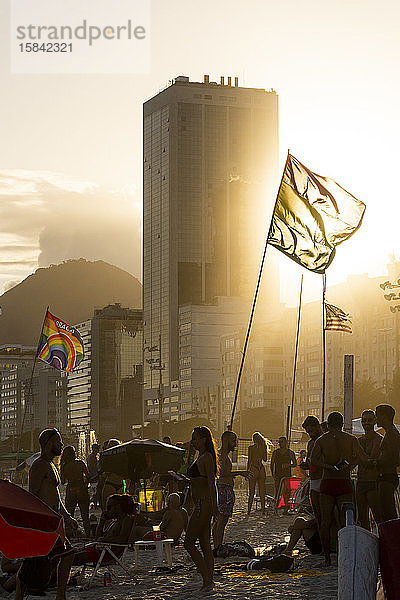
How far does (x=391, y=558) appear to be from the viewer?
25.2 ft

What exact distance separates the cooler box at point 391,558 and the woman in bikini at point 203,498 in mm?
3948

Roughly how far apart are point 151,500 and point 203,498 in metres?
7.96

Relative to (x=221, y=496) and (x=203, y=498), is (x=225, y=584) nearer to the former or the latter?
(x=203, y=498)

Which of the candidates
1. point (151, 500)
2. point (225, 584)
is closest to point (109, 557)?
point (225, 584)

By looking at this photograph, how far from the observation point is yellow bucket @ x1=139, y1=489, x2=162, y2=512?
19.2 metres

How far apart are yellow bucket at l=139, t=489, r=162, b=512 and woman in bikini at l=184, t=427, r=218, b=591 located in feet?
25.0

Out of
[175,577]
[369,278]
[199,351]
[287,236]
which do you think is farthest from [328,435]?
[199,351]

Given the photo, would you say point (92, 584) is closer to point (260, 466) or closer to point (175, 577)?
point (175, 577)

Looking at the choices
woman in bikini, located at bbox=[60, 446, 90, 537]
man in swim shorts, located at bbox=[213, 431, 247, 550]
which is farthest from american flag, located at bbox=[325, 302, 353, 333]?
man in swim shorts, located at bbox=[213, 431, 247, 550]

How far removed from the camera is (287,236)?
22.3 m

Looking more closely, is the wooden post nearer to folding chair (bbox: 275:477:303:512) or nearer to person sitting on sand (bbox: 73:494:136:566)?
folding chair (bbox: 275:477:303:512)

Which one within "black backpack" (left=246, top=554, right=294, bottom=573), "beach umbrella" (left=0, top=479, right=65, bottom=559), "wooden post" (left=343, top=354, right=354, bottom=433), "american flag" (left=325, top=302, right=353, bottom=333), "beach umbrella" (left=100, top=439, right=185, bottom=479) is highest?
"american flag" (left=325, top=302, right=353, bottom=333)

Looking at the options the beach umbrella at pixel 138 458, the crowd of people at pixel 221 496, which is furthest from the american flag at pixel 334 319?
the crowd of people at pixel 221 496

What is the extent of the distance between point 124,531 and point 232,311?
175691 millimetres
